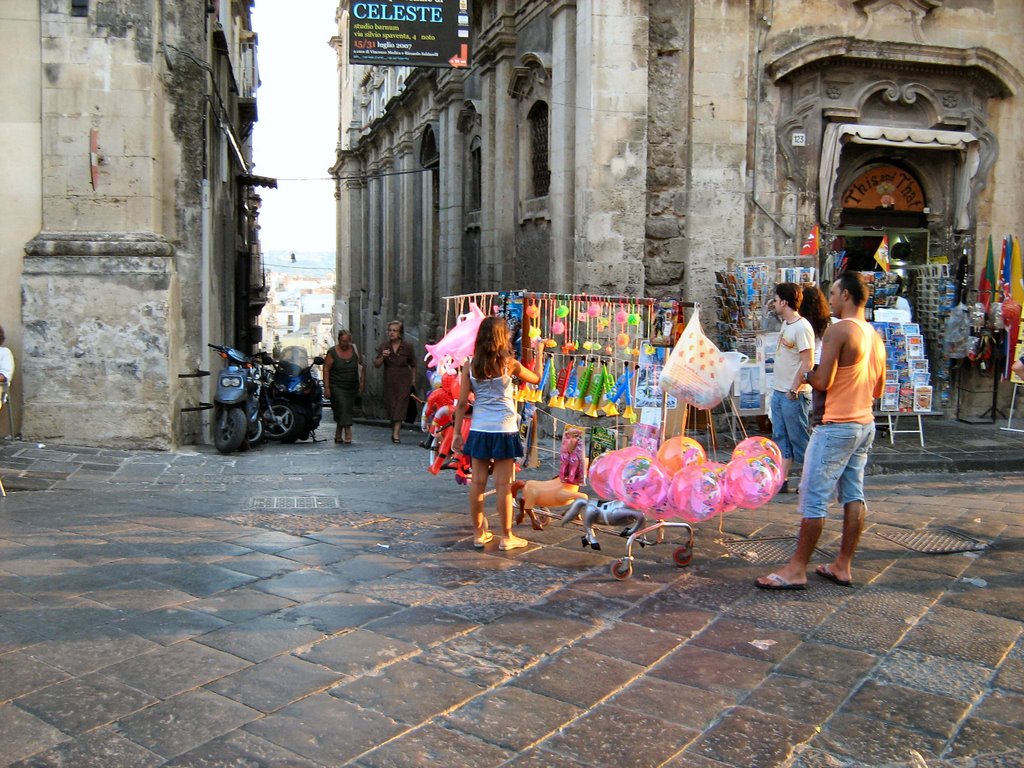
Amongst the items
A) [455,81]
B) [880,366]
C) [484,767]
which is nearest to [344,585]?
[484,767]

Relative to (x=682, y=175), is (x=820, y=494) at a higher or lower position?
lower

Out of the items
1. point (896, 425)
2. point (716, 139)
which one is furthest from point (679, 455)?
point (716, 139)

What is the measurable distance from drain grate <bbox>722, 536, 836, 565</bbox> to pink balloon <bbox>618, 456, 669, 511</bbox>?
747mm

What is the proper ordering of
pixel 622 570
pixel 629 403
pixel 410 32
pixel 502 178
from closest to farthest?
pixel 622 570, pixel 629 403, pixel 410 32, pixel 502 178

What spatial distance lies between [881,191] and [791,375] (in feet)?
18.2

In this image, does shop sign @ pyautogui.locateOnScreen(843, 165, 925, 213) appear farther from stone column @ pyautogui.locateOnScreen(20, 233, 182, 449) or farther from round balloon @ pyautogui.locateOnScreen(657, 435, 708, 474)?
stone column @ pyautogui.locateOnScreen(20, 233, 182, 449)

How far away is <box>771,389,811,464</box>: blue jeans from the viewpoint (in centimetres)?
840

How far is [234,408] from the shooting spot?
1144 cm

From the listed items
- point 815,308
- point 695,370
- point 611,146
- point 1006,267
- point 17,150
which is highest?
point 611,146

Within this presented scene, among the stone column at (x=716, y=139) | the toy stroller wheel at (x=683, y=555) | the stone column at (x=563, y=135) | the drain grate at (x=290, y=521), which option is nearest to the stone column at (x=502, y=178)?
the stone column at (x=563, y=135)

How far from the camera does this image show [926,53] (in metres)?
12.2

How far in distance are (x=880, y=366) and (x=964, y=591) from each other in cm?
135

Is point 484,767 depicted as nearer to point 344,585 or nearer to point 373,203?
point 344,585

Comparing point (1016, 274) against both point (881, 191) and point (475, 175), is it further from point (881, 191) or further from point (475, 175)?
point (475, 175)
